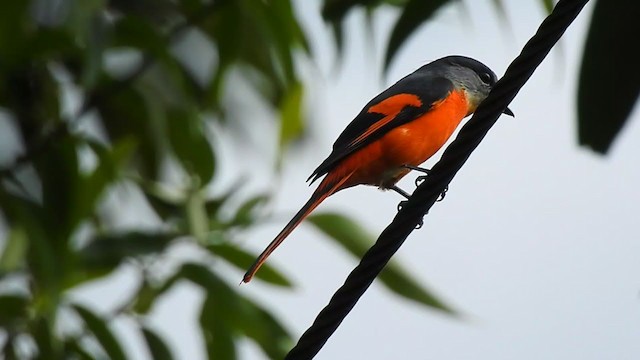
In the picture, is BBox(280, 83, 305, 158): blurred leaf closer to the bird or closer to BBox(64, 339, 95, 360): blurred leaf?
the bird

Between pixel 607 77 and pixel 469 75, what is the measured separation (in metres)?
1.24

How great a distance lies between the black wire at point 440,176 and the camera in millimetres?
2555

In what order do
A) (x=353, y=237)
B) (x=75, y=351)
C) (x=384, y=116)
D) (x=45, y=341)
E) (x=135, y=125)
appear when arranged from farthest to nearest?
(x=135, y=125) → (x=353, y=237) → (x=75, y=351) → (x=45, y=341) → (x=384, y=116)

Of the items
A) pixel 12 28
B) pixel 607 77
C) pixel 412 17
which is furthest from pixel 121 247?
pixel 607 77

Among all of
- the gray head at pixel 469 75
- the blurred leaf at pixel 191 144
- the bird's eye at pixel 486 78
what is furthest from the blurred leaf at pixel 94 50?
the bird's eye at pixel 486 78

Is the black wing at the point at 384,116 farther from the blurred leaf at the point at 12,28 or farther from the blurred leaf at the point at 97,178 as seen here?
the blurred leaf at the point at 12,28

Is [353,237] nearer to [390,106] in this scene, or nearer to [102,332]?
[390,106]

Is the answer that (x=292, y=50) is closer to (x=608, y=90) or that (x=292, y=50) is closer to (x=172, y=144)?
(x=172, y=144)

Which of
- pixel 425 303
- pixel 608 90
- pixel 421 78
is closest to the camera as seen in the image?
pixel 608 90

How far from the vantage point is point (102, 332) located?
4449 millimetres

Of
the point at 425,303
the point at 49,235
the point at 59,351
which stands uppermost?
the point at 425,303

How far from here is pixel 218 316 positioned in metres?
4.53

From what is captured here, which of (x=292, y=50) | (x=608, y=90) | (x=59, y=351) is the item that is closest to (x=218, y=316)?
(x=59, y=351)

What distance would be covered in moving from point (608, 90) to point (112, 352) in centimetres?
199
